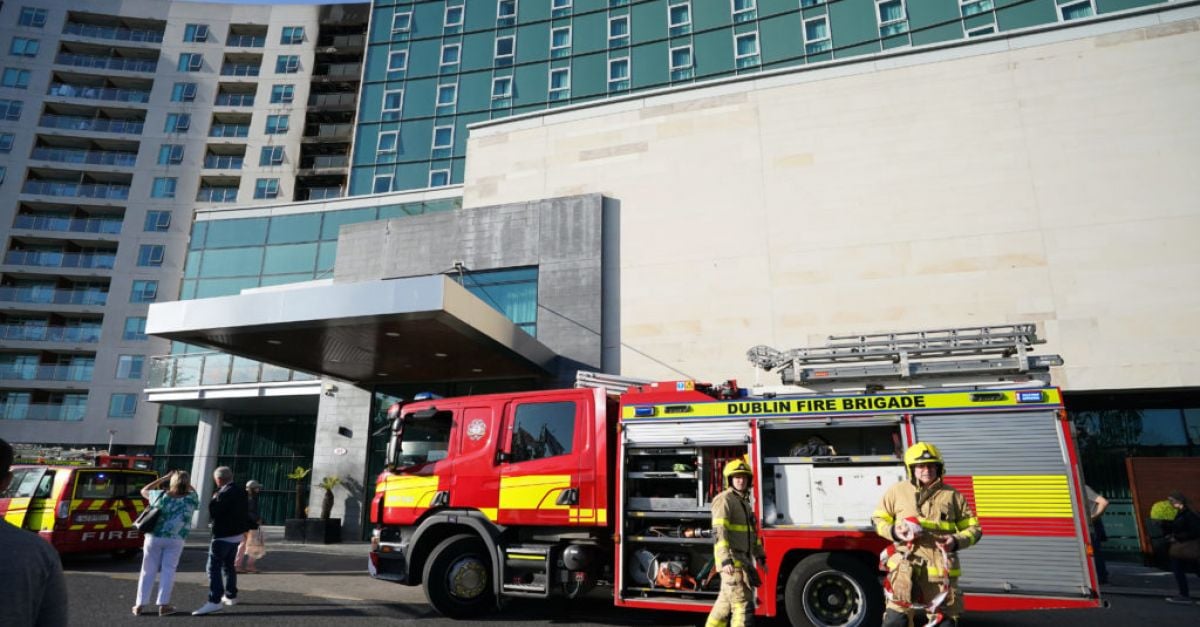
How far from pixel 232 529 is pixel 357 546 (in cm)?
987

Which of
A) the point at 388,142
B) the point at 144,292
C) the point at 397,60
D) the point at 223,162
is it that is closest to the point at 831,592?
the point at 388,142

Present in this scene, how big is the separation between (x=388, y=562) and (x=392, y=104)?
26.9 meters

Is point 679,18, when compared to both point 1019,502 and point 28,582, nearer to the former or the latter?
point 1019,502

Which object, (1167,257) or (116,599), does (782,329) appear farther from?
(116,599)

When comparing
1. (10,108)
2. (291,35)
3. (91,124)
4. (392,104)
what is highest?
(291,35)

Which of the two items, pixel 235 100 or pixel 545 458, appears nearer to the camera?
pixel 545 458

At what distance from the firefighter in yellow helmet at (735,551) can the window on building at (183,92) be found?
5096 cm

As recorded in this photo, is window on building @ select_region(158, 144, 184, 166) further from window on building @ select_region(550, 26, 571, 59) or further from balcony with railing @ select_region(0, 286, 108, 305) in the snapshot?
window on building @ select_region(550, 26, 571, 59)

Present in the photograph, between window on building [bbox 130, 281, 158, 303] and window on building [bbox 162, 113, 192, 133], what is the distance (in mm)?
10725

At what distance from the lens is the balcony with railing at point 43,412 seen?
125 ft

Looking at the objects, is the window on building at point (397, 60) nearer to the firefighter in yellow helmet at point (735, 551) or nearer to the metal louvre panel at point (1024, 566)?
the firefighter in yellow helmet at point (735, 551)

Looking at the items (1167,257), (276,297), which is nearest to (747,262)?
(1167,257)

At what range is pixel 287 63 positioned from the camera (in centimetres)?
4466

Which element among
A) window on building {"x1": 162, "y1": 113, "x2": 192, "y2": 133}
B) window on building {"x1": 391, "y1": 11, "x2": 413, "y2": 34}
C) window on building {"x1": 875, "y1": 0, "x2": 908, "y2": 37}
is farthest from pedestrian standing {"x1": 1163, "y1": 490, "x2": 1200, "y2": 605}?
window on building {"x1": 162, "y1": 113, "x2": 192, "y2": 133}
